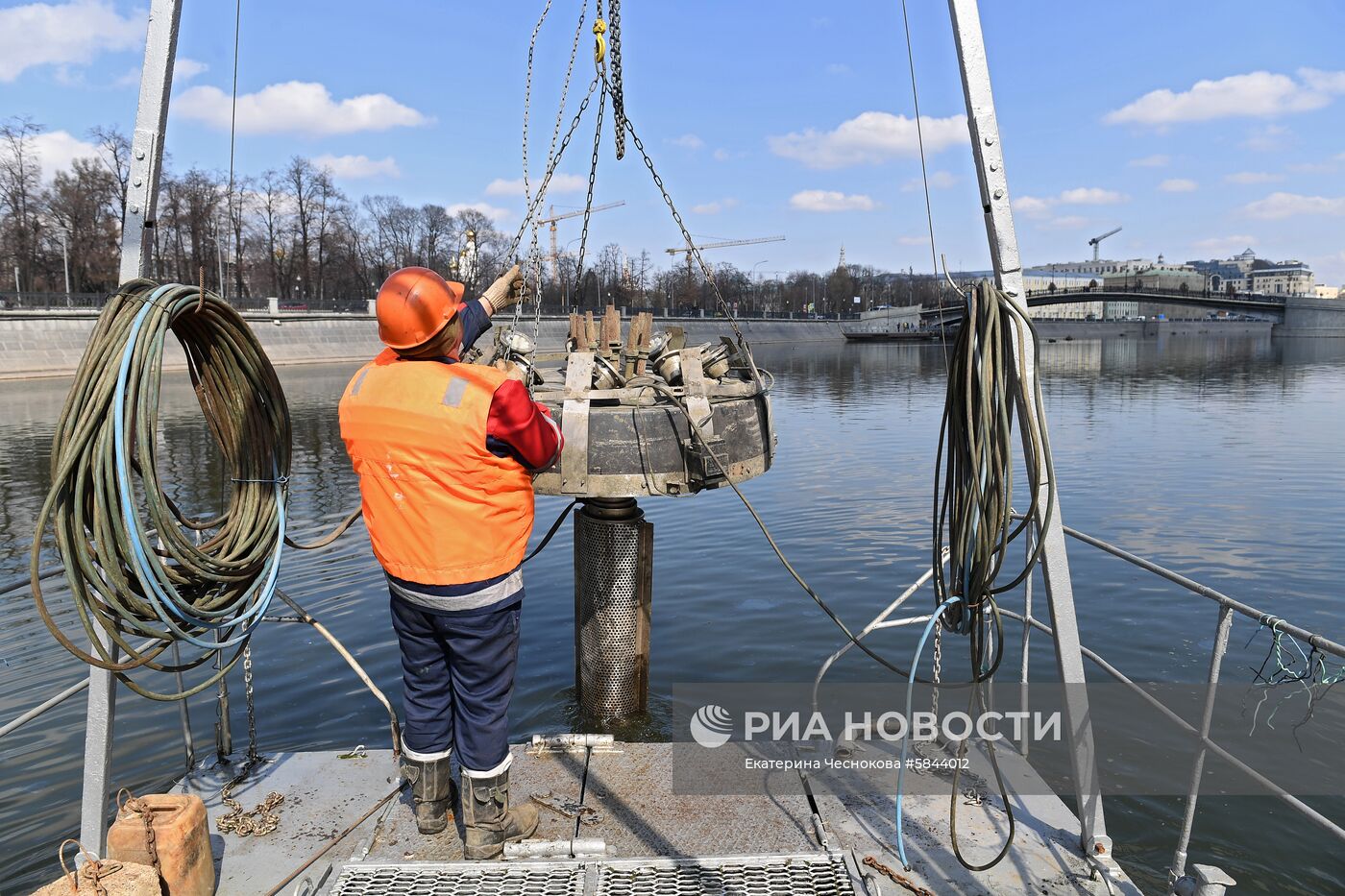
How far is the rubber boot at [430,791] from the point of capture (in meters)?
3.62

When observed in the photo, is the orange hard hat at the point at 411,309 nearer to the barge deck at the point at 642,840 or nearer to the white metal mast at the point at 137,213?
the white metal mast at the point at 137,213

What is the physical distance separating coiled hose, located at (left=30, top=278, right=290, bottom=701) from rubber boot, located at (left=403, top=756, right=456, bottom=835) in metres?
0.97

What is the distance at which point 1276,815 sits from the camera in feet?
18.5

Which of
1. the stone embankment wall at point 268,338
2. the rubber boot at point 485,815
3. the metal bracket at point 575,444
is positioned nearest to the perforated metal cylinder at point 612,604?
the metal bracket at point 575,444

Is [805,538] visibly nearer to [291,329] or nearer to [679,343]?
[679,343]

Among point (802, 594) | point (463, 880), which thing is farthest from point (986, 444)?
point (802, 594)

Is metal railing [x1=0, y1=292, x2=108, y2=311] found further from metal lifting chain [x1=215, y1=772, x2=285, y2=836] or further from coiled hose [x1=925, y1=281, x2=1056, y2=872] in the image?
coiled hose [x1=925, y1=281, x2=1056, y2=872]

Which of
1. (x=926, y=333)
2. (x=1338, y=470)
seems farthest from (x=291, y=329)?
(x=926, y=333)

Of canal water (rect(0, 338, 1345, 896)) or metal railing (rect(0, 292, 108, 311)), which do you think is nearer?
canal water (rect(0, 338, 1345, 896))

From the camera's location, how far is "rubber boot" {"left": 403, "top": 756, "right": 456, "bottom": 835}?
3623 millimetres

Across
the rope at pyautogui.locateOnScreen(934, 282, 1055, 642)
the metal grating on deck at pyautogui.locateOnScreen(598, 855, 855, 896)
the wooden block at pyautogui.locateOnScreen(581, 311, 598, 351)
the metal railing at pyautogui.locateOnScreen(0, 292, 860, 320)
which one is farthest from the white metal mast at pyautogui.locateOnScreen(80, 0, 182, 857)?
the metal railing at pyautogui.locateOnScreen(0, 292, 860, 320)

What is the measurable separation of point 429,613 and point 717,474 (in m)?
1.85

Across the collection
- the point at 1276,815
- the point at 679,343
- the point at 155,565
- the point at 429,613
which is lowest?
the point at 1276,815

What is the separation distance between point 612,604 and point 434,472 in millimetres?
2487
